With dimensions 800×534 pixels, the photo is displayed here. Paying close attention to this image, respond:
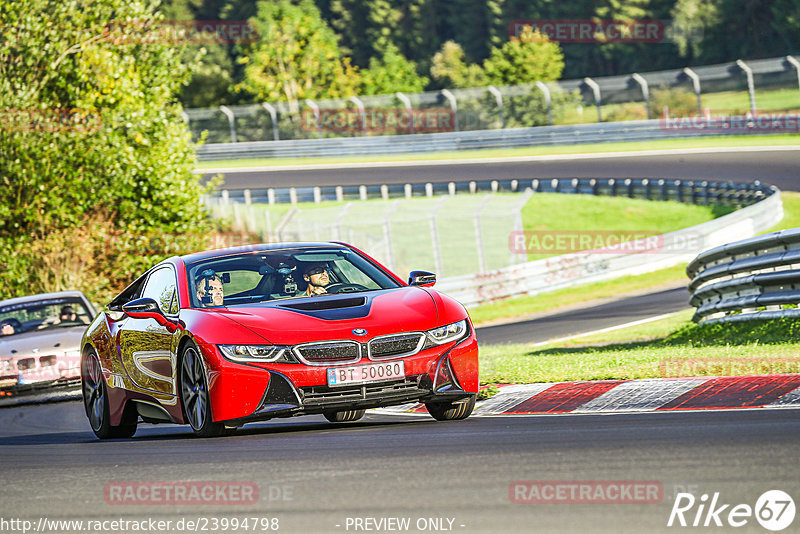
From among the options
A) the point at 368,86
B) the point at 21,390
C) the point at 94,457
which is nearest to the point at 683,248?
the point at 21,390

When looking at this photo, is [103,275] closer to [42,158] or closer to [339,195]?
[42,158]

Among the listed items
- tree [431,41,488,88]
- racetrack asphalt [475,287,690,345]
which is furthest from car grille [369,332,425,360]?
tree [431,41,488,88]

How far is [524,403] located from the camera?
9.07 metres

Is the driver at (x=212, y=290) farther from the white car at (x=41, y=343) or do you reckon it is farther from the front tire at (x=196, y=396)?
the white car at (x=41, y=343)

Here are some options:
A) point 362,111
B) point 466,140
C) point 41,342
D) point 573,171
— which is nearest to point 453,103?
point 466,140

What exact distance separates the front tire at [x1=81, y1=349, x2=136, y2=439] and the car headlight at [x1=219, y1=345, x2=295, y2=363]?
2.10 meters

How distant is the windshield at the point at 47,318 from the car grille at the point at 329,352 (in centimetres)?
926

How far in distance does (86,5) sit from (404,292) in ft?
65.3

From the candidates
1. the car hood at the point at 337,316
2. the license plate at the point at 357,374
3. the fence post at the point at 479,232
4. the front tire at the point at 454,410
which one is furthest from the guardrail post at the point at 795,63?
the license plate at the point at 357,374

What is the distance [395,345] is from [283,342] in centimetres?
73

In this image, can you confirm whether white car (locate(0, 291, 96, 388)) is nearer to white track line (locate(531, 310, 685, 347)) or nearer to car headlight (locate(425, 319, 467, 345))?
white track line (locate(531, 310, 685, 347))

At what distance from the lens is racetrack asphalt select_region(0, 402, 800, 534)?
4805mm

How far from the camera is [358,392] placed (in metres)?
7.54

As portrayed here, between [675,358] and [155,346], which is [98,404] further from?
[675,358]
